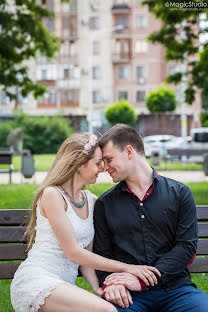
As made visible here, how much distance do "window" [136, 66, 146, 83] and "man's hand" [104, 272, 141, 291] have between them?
2189 inches

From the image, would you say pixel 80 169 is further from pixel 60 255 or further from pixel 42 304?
pixel 42 304

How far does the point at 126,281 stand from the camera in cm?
333

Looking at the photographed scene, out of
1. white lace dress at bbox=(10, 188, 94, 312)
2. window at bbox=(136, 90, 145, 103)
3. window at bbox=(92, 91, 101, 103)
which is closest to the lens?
white lace dress at bbox=(10, 188, 94, 312)

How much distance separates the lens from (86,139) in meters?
3.49

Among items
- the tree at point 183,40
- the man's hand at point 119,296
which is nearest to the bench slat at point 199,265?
the man's hand at point 119,296

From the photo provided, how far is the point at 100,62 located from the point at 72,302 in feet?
185

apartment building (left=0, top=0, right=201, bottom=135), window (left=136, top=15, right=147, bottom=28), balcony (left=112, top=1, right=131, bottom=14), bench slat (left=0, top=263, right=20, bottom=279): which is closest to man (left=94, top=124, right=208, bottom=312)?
bench slat (left=0, top=263, right=20, bottom=279)

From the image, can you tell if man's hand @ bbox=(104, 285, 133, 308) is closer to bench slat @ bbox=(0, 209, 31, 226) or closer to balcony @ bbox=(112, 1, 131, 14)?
bench slat @ bbox=(0, 209, 31, 226)

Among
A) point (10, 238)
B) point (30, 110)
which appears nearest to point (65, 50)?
point (30, 110)

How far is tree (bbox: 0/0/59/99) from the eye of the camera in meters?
14.4

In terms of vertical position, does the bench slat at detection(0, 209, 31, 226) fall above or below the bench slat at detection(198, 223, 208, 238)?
above

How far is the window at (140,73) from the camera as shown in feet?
191

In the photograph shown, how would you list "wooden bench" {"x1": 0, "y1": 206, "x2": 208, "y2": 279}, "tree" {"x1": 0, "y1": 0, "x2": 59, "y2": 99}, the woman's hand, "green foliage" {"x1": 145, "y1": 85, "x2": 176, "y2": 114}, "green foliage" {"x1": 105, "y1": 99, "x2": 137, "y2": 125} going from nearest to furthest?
the woman's hand → "wooden bench" {"x1": 0, "y1": 206, "x2": 208, "y2": 279} → "tree" {"x1": 0, "y1": 0, "x2": 59, "y2": 99} → "green foliage" {"x1": 145, "y1": 85, "x2": 176, "y2": 114} → "green foliage" {"x1": 105, "y1": 99, "x2": 137, "y2": 125}

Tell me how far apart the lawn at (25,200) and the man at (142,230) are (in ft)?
1.57
